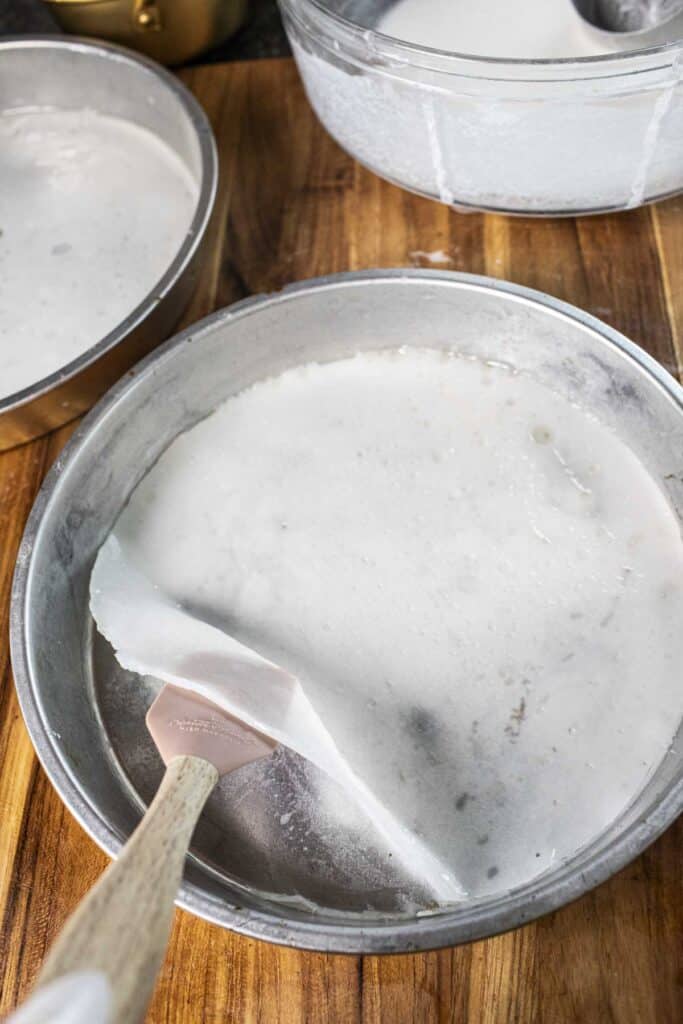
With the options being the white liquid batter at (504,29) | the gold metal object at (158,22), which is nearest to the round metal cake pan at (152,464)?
the white liquid batter at (504,29)

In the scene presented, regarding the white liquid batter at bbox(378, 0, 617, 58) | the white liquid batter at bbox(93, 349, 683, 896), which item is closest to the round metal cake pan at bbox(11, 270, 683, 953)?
the white liquid batter at bbox(93, 349, 683, 896)

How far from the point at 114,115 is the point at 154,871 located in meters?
0.73

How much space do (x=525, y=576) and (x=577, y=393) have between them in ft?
0.48

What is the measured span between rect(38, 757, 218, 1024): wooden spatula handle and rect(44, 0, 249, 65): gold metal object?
706mm

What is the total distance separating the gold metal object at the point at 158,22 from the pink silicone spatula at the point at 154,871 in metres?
0.62

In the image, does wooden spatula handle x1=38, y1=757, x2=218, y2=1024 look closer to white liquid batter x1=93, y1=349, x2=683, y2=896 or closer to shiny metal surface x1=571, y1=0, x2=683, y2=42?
white liquid batter x1=93, y1=349, x2=683, y2=896

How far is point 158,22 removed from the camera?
33.6 inches

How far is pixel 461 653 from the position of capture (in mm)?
599

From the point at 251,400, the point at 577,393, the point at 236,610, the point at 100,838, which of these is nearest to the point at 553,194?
the point at 577,393

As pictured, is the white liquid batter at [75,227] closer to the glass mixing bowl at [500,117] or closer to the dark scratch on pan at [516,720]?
the glass mixing bowl at [500,117]

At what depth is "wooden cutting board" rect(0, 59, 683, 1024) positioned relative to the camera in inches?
19.9

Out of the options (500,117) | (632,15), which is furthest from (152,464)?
(632,15)

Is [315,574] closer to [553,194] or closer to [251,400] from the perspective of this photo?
[251,400]

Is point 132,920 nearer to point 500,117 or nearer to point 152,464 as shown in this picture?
point 152,464
